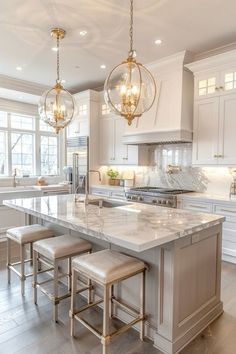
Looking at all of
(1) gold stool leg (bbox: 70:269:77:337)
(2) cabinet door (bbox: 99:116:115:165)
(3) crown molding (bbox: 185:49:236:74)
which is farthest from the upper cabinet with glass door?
(1) gold stool leg (bbox: 70:269:77:337)

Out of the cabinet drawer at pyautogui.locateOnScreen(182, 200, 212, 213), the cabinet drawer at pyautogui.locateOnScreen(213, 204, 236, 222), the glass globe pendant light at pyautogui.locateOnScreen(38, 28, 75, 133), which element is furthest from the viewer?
the cabinet drawer at pyautogui.locateOnScreen(182, 200, 212, 213)

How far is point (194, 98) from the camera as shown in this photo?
4.20 m

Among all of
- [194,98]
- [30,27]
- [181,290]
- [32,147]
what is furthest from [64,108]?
[32,147]

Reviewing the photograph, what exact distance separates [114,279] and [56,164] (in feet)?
17.6

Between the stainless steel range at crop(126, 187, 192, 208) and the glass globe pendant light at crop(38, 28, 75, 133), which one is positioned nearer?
the glass globe pendant light at crop(38, 28, 75, 133)

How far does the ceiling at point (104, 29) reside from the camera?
2.86 metres

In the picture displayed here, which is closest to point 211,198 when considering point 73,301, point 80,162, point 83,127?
point 73,301

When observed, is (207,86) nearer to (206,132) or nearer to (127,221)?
(206,132)

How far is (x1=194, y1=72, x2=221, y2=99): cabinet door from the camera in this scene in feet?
12.8

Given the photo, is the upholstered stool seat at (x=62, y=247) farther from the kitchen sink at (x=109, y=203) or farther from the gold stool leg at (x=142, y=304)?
the kitchen sink at (x=109, y=203)

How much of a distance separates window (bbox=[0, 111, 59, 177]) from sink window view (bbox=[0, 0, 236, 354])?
1.3 inches

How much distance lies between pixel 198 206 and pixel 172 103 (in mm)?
1748

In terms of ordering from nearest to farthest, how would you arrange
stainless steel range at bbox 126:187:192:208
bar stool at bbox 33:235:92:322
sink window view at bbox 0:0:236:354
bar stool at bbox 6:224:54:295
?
sink window view at bbox 0:0:236:354 < bar stool at bbox 33:235:92:322 < bar stool at bbox 6:224:54:295 < stainless steel range at bbox 126:187:192:208

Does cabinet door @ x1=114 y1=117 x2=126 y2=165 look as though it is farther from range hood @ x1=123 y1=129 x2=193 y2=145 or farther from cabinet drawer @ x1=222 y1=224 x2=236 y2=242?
cabinet drawer @ x1=222 y1=224 x2=236 y2=242
